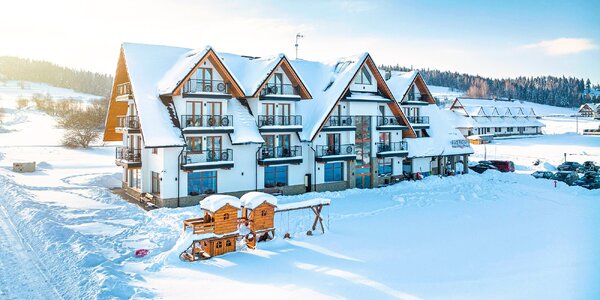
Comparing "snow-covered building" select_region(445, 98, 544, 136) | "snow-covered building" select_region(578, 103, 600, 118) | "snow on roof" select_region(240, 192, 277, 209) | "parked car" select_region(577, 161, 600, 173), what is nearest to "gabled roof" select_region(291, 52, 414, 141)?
"snow on roof" select_region(240, 192, 277, 209)

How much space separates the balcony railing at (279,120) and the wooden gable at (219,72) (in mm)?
2143

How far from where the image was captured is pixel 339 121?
33656 millimetres

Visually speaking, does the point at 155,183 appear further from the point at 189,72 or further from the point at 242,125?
the point at 189,72

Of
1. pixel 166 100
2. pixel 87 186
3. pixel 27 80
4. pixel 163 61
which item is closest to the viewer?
pixel 166 100

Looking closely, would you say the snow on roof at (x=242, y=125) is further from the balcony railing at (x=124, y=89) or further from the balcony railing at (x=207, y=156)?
the balcony railing at (x=124, y=89)

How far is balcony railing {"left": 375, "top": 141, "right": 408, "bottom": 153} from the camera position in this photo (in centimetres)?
3588

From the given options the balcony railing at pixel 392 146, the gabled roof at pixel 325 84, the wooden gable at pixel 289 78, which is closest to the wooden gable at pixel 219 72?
the wooden gable at pixel 289 78

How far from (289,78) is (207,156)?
8340 millimetres

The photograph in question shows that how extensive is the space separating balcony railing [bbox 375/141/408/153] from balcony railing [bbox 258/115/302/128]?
306 inches

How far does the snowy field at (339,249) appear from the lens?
13820mm

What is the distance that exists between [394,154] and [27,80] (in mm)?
208021

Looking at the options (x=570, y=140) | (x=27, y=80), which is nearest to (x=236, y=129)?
(x=570, y=140)

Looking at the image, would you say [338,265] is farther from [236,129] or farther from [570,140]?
[570,140]

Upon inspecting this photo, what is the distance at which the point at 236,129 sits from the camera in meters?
28.6
